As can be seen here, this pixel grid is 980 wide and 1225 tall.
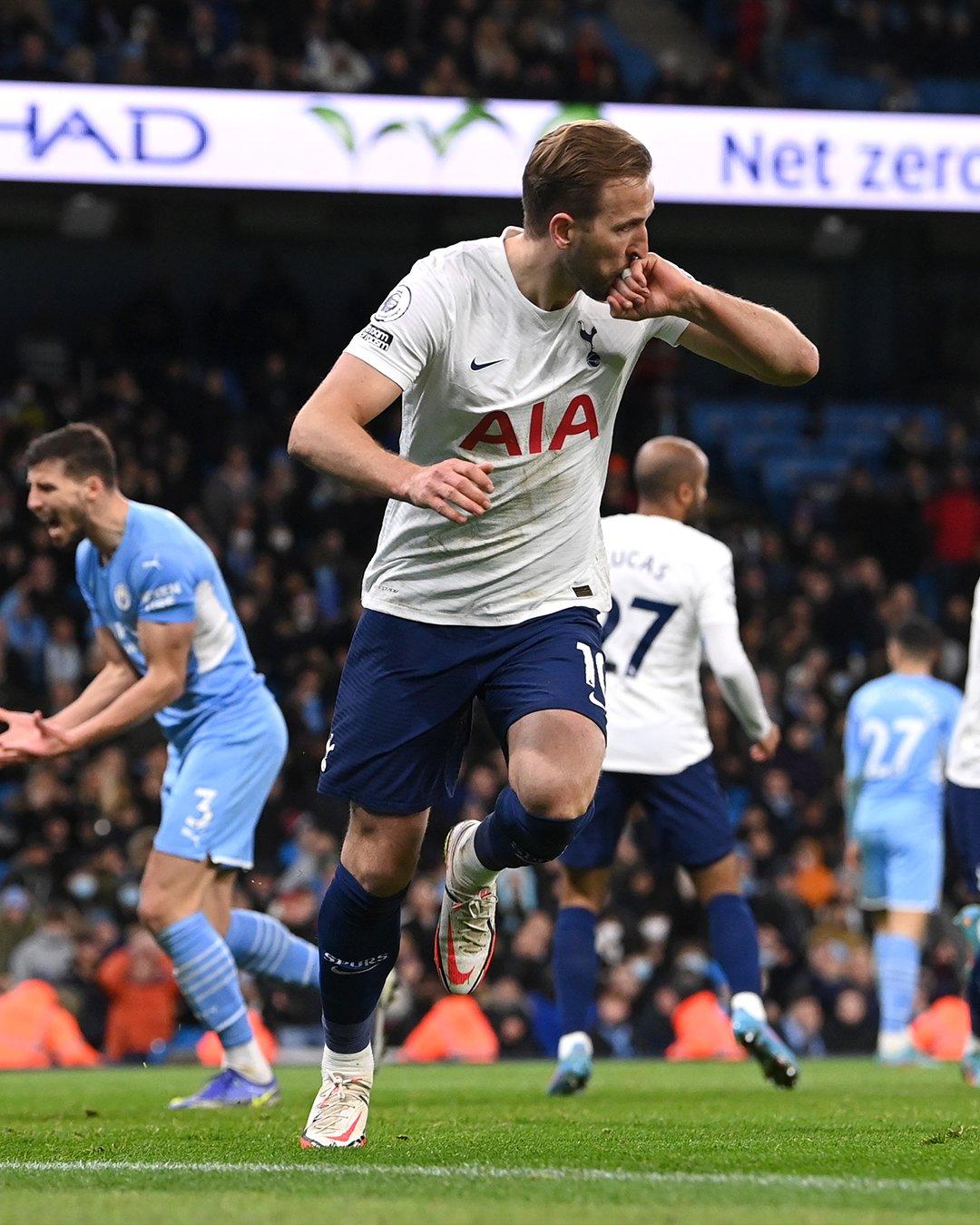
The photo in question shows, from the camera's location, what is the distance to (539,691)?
4.89 meters

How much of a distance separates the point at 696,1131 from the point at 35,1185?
2.00 metres

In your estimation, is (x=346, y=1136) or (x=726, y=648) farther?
(x=726, y=648)

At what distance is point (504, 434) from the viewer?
196 inches

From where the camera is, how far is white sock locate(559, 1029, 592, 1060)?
25.5ft

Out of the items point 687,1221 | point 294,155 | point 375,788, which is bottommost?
point 687,1221

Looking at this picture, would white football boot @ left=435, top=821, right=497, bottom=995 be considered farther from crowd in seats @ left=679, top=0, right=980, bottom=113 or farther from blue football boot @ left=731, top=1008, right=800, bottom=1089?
crowd in seats @ left=679, top=0, right=980, bottom=113

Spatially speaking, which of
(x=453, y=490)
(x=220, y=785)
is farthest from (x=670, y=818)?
(x=453, y=490)

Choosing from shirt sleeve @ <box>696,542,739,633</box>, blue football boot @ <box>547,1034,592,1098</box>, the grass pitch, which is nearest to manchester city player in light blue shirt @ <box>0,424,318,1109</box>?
the grass pitch

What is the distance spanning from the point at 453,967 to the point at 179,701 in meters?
2.59

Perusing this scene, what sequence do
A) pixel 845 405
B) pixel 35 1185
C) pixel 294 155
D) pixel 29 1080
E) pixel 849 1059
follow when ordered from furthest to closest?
pixel 845 405 → pixel 294 155 → pixel 849 1059 → pixel 29 1080 → pixel 35 1185

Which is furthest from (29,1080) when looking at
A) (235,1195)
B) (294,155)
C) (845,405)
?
(845,405)

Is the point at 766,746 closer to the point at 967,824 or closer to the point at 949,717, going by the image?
the point at 967,824

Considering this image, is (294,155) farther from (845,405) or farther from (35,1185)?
(35,1185)

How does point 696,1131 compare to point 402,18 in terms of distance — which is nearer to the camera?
point 696,1131
